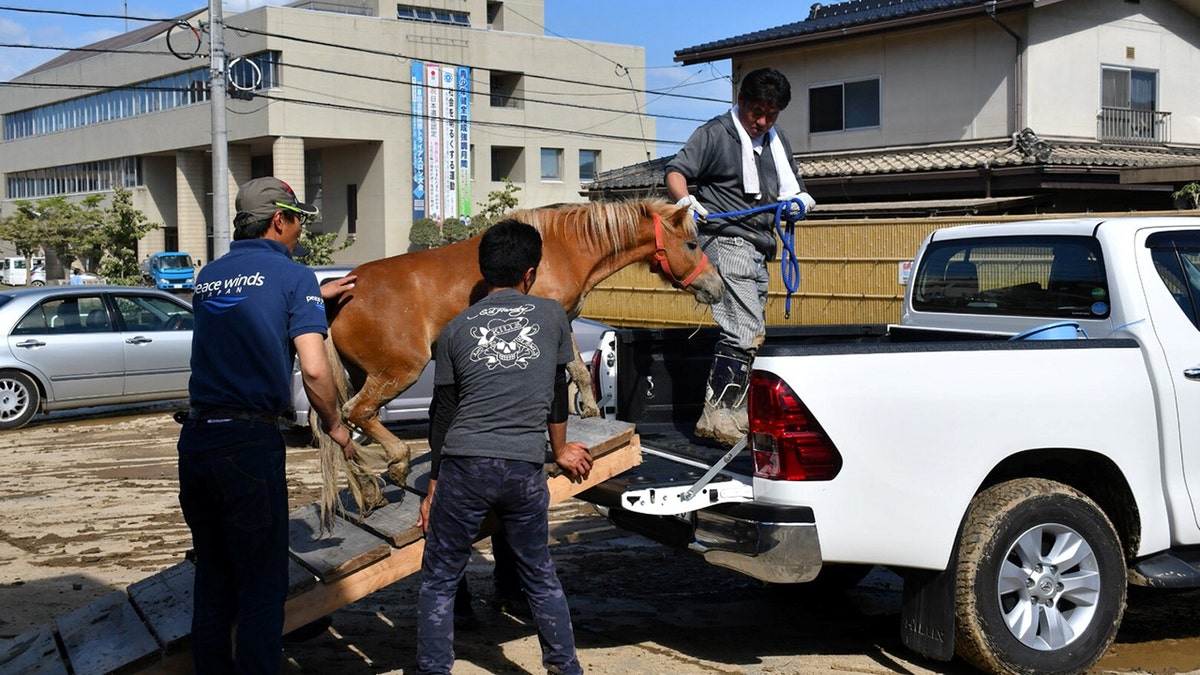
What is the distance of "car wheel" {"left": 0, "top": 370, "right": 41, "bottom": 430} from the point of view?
1330 cm

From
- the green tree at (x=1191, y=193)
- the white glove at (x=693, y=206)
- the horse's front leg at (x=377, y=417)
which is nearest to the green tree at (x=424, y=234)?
the green tree at (x=1191, y=193)

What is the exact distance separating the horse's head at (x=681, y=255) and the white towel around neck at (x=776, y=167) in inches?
14.6

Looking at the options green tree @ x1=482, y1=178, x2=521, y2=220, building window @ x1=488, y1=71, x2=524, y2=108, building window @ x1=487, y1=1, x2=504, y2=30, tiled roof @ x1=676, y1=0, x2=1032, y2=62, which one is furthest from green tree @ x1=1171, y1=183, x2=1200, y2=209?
building window @ x1=487, y1=1, x2=504, y2=30

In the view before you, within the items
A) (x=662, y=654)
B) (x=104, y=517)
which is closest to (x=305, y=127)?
(x=104, y=517)

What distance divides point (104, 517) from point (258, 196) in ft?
16.8

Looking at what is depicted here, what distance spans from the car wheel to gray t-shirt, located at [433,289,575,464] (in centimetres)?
1058

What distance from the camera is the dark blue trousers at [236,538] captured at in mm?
4172

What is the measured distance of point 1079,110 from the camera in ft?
80.2

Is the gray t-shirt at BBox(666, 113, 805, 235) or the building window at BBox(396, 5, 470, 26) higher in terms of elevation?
the building window at BBox(396, 5, 470, 26)

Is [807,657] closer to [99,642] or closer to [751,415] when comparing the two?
[751,415]

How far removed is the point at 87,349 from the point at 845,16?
19.6m

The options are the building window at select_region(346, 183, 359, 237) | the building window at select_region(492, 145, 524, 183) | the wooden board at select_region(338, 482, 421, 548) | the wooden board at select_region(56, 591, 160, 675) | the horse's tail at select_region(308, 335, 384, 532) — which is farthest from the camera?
the building window at select_region(492, 145, 524, 183)

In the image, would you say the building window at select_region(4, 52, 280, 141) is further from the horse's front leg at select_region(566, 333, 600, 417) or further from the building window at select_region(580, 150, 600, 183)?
the horse's front leg at select_region(566, 333, 600, 417)

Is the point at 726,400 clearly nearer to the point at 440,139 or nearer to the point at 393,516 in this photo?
the point at 393,516
